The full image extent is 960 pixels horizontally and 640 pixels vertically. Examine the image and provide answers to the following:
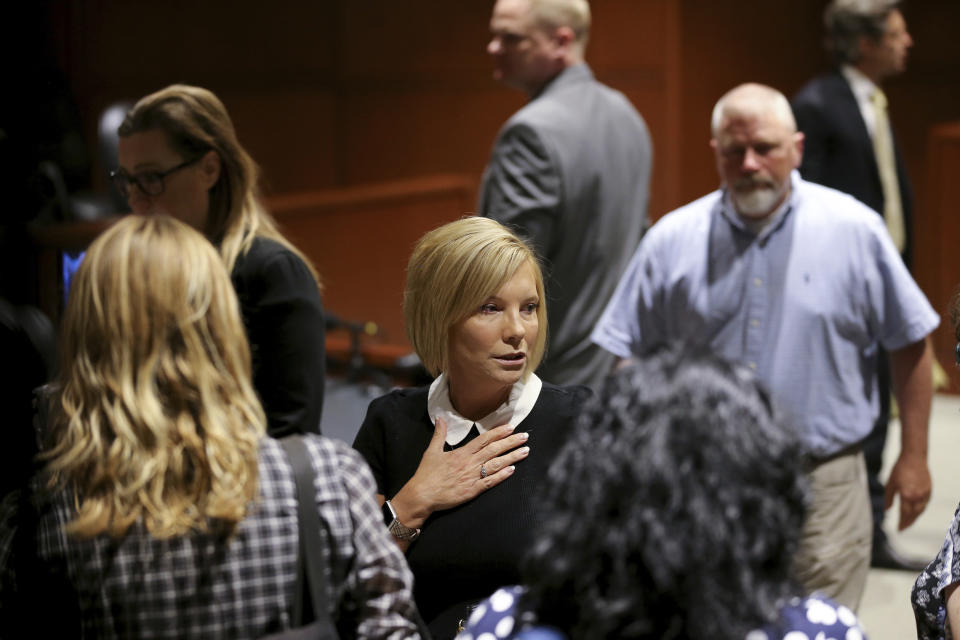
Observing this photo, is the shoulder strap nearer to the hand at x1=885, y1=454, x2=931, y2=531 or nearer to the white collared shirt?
the hand at x1=885, y1=454, x2=931, y2=531

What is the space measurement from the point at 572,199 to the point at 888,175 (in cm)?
149

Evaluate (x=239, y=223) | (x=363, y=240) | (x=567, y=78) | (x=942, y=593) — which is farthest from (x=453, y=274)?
(x=363, y=240)

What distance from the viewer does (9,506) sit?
5.00 feet

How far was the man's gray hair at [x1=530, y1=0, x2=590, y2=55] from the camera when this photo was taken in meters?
3.51

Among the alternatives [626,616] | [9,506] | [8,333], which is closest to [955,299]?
[626,616]

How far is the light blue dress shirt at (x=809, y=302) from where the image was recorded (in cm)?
293

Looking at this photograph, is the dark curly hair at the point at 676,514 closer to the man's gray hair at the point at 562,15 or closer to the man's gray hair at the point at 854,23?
the man's gray hair at the point at 562,15

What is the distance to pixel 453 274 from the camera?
204 centimetres

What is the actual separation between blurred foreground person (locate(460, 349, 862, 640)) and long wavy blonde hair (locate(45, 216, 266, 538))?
15.9 inches

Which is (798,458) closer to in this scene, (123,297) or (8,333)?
(123,297)

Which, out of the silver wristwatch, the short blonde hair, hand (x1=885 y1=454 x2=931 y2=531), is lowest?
hand (x1=885 y1=454 x2=931 y2=531)

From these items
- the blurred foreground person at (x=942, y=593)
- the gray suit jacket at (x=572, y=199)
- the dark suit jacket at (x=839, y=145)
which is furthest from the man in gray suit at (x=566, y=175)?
the blurred foreground person at (x=942, y=593)

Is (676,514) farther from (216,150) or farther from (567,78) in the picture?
(567,78)

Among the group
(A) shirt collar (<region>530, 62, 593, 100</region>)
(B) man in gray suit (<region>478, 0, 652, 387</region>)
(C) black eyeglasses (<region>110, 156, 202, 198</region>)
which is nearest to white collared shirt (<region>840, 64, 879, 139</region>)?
(B) man in gray suit (<region>478, 0, 652, 387</region>)
